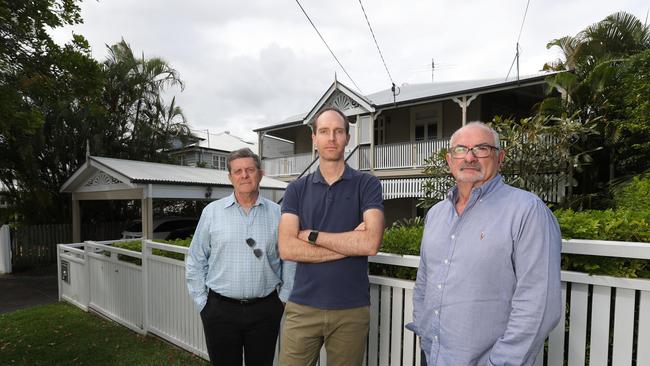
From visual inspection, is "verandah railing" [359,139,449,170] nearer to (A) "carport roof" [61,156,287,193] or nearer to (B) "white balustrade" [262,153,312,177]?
(B) "white balustrade" [262,153,312,177]

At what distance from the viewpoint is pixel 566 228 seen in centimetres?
212

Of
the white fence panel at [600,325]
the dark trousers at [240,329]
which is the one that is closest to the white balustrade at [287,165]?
the dark trousers at [240,329]

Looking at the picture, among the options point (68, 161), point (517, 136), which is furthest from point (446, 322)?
point (68, 161)

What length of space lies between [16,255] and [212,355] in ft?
43.6

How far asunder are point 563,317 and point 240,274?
6.18ft

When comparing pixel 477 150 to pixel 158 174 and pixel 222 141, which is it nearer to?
pixel 158 174

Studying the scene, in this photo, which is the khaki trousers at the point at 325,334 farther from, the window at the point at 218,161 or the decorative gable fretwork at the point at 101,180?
the window at the point at 218,161

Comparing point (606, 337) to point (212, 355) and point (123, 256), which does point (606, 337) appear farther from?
point (123, 256)

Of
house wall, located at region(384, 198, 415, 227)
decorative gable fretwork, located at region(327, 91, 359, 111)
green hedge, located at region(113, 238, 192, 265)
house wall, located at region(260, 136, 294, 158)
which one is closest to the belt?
green hedge, located at region(113, 238, 192, 265)

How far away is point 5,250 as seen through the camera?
11.8 m

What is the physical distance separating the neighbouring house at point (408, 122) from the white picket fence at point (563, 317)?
27.5 ft

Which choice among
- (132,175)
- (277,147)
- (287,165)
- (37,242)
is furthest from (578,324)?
(277,147)

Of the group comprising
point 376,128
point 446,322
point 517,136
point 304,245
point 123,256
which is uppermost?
point 376,128

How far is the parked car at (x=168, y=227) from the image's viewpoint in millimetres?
13891
